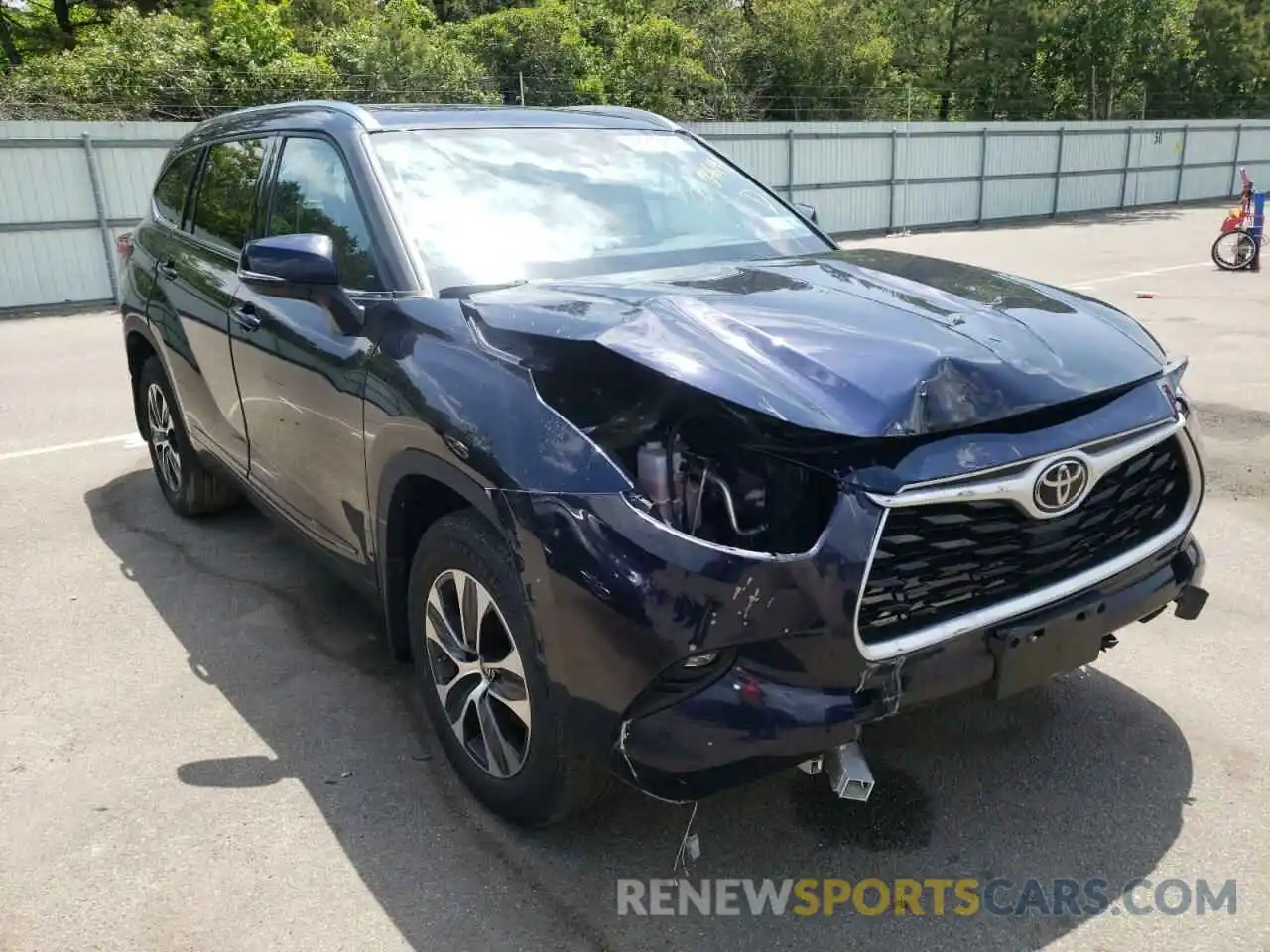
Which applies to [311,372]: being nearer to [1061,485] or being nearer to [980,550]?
[980,550]

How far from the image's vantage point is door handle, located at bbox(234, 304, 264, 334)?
12.3ft

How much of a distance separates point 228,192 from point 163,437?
1626 millimetres

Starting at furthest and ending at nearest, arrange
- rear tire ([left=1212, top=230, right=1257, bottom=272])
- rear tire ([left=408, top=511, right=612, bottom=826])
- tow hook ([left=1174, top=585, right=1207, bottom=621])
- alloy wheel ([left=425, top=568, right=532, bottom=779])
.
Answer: rear tire ([left=1212, top=230, right=1257, bottom=272])
tow hook ([left=1174, top=585, right=1207, bottom=621])
alloy wheel ([left=425, top=568, right=532, bottom=779])
rear tire ([left=408, top=511, right=612, bottom=826])

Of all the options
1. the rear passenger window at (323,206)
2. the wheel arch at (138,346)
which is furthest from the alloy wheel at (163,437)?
the rear passenger window at (323,206)

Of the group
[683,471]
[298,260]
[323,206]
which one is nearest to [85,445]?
[323,206]

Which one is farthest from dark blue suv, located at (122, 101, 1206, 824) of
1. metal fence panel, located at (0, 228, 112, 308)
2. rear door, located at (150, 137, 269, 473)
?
metal fence panel, located at (0, 228, 112, 308)

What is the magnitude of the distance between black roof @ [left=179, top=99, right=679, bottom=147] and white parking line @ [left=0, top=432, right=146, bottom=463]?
330cm

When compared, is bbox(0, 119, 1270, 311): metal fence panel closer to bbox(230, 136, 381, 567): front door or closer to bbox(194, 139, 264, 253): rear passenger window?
bbox(194, 139, 264, 253): rear passenger window

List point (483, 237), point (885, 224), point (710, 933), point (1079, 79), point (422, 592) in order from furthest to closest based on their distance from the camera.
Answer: point (1079, 79) → point (885, 224) → point (483, 237) → point (422, 592) → point (710, 933)

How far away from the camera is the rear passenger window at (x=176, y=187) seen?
501 centimetres

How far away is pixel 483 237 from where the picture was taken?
328 cm

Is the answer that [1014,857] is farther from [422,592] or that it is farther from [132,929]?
[132,929]

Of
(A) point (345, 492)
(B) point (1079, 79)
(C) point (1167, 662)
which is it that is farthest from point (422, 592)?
(B) point (1079, 79)

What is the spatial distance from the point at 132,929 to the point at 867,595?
1.92m
